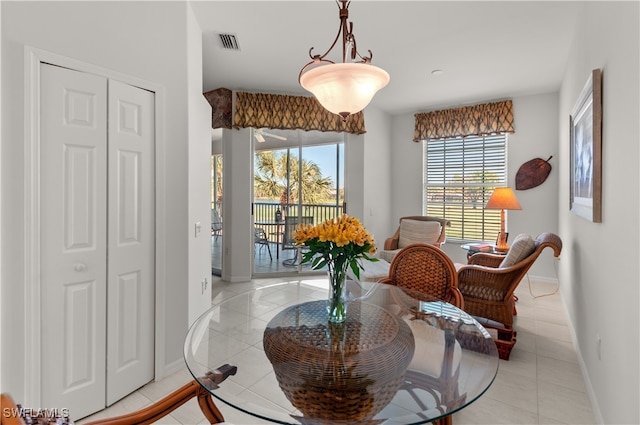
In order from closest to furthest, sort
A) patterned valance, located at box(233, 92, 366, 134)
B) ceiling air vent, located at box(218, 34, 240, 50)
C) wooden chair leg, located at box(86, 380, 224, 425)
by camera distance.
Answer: wooden chair leg, located at box(86, 380, 224, 425) → ceiling air vent, located at box(218, 34, 240, 50) → patterned valance, located at box(233, 92, 366, 134)

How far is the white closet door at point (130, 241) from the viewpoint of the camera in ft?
6.41

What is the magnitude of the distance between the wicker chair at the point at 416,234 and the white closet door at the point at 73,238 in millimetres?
3317

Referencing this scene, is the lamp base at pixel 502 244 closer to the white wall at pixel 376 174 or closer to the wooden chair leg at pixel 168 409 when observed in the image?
the white wall at pixel 376 174

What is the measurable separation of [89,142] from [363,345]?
72.2 inches

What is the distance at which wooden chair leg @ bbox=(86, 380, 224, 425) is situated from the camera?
1.04 metres

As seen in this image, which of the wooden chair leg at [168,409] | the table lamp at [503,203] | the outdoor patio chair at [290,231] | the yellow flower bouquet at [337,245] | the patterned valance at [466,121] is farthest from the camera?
the outdoor patio chair at [290,231]

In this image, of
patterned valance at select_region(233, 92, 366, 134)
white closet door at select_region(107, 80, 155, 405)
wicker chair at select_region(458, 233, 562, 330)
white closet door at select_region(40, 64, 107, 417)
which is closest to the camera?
white closet door at select_region(40, 64, 107, 417)

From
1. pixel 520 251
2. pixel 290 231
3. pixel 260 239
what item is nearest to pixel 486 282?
pixel 520 251

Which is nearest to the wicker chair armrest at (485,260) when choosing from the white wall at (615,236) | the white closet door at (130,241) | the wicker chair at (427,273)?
the white wall at (615,236)

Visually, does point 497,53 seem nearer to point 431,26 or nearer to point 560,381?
point 431,26

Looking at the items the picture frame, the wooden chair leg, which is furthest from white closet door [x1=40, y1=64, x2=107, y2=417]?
the picture frame

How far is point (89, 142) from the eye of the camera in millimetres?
1837

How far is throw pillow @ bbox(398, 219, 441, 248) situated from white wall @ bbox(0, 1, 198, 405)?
319 cm

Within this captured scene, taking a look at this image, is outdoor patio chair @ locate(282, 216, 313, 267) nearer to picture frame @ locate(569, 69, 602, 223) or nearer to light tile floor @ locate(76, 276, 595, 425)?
light tile floor @ locate(76, 276, 595, 425)
